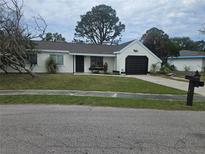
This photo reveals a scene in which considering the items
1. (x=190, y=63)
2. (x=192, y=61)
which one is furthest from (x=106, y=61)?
(x=190, y=63)

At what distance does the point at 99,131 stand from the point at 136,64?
21.7 m

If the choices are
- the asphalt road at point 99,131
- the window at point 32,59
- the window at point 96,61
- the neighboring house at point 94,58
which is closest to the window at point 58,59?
the neighboring house at point 94,58

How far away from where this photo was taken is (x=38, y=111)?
24.7ft

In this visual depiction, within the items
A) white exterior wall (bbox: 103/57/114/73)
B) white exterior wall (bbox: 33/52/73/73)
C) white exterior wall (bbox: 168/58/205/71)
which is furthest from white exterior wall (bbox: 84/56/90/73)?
white exterior wall (bbox: 168/58/205/71)

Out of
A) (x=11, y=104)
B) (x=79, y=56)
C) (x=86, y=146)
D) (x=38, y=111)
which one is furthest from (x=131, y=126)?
(x=79, y=56)

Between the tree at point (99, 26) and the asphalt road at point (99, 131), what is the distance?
49.8 metres

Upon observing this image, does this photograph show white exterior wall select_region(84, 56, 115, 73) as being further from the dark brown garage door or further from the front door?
the dark brown garage door

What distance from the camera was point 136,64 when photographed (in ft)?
86.6

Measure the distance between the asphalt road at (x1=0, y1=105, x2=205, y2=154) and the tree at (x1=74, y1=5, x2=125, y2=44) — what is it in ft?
163

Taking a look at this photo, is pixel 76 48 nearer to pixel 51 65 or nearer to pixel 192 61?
pixel 51 65

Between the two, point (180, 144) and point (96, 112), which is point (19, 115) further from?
point (180, 144)

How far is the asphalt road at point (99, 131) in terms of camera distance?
4246 millimetres

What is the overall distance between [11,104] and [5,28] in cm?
1011

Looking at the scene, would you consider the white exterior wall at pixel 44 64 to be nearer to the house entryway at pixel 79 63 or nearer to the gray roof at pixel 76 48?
the gray roof at pixel 76 48
